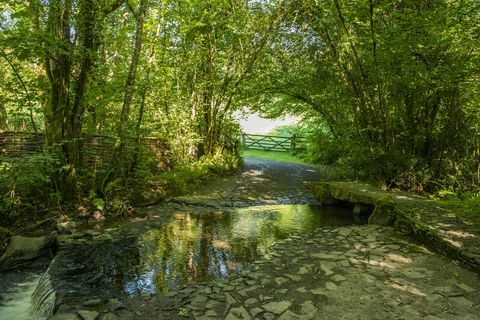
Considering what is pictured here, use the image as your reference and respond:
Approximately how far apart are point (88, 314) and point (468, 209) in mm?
5603

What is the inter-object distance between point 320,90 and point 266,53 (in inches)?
106

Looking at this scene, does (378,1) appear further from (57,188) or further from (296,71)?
(57,188)

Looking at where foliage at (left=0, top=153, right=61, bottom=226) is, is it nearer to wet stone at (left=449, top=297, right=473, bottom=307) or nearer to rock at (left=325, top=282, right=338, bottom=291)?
rock at (left=325, top=282, right=338, bottom=291)

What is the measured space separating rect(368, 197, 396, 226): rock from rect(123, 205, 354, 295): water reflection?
2.50 feet

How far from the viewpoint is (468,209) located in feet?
17.5

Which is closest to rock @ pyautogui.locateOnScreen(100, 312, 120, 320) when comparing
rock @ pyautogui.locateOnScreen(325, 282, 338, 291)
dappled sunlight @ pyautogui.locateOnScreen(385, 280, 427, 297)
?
rock @ pyautogui.locateOnScreen(325, 282, 338, 291)

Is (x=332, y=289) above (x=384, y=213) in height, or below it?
below

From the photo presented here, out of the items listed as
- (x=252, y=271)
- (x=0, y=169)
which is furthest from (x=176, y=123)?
(x=252, y=271)

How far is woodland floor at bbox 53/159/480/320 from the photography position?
10.4 ft

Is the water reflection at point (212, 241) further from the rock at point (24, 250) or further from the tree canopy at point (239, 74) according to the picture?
the tree canopy at point (239, 74)

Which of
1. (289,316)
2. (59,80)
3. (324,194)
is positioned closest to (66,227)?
(59,80)

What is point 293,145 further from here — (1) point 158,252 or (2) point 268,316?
(2) point 268,316

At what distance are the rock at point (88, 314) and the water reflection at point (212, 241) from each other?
20.4 inches

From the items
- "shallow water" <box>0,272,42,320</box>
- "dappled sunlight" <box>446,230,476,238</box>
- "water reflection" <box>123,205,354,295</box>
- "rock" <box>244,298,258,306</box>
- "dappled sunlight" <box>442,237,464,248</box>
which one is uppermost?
"dappled sunlight" <box>446,230,476,238</box>
